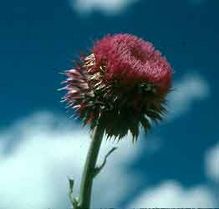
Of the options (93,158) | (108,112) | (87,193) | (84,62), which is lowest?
(87,193)

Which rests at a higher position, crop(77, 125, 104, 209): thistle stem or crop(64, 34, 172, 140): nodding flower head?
crop(64, 34, 172, 140): nodding flower head

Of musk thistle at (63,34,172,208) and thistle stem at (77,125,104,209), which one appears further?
musk thistle at (63,34,172,208)

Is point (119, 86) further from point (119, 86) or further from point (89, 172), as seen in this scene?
point (89, 172)

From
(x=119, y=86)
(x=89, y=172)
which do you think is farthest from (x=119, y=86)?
(x=89, y=172)

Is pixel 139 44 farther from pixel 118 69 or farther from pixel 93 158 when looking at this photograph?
pixel 93 158

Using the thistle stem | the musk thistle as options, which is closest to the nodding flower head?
the musk thistle

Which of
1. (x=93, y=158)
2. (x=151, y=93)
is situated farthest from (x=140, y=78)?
(x=93, y=158)

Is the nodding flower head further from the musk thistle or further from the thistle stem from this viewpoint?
the thistle stem
